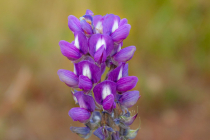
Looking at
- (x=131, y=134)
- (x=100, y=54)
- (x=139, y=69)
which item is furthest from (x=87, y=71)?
(x=139, y=69)

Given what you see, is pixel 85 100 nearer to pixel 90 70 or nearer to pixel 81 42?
pixel 90 70

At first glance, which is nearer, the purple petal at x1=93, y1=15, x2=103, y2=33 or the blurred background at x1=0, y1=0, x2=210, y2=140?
the purple petal at x1=93, y1=15, x2=103, y2=33

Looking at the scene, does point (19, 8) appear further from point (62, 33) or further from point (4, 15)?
point (62, 33)

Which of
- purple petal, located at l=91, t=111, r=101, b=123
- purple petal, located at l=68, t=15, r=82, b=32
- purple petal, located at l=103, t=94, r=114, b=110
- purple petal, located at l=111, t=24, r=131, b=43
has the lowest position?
purple petal, located at l=91, t=111, r=101, b=123

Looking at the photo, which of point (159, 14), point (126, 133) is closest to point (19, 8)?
point (159, 14)

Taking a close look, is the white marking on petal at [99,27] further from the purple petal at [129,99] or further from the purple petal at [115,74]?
the purple petal at [129,99]

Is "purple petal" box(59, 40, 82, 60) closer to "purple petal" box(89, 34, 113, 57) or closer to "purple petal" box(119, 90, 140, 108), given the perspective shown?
"purple petal" box(89, 34, 113, 57)

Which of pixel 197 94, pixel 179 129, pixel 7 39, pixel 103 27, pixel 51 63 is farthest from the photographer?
pixel 7 39

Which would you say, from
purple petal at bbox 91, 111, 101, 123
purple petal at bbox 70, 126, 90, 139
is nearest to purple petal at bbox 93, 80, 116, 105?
purple petal at bbox 91, 111, 101, 123
